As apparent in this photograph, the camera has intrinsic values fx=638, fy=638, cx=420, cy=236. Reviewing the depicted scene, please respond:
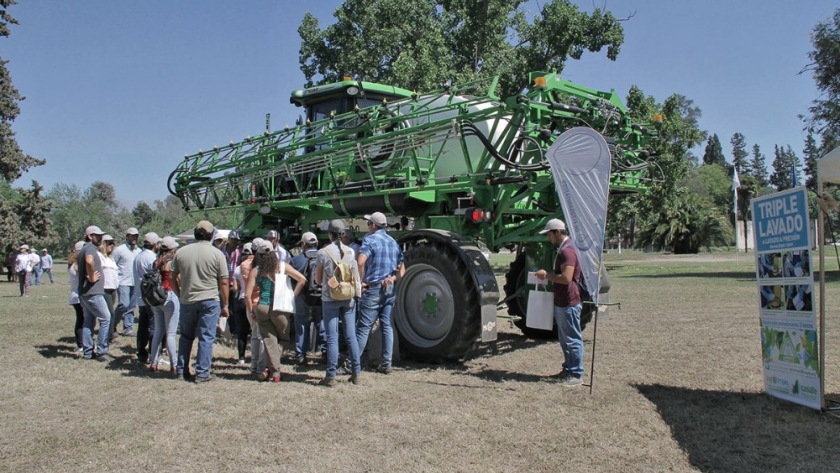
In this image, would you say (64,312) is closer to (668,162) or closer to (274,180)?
(274,180)

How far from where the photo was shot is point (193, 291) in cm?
679

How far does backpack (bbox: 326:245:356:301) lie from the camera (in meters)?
6.56

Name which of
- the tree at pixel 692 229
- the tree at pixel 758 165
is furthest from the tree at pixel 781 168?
the tree at pixel 692 229

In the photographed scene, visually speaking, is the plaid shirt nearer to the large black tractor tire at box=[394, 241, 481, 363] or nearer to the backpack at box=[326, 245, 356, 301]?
the backpack at box=[326, 245, 356, 301]

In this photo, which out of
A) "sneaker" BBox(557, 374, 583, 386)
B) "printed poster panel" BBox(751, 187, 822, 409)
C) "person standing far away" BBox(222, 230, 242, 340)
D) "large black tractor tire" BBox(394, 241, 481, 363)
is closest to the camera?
→ "printed poster panel" BBox(751, 187, 822, 409)

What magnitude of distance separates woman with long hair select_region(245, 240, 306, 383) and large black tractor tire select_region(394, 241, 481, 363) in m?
1.49

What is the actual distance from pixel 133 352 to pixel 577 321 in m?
6.21

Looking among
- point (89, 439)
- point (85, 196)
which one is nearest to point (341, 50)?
point (89, 439)

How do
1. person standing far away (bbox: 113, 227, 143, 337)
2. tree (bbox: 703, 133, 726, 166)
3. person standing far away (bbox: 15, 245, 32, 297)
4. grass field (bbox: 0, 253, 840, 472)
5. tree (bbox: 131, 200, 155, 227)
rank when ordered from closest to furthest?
grass field (bbox: 0, 253, 840, 472)
person standing far away (bbox: 113, 227, 143, 337)
person standing far away (bbox: 15, 245, 32, 297)
tree (bbox: 131, 200, 155, 227)
tree (bbox: 703, 133, 726, 166)

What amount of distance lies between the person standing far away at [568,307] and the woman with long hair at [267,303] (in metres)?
2.81

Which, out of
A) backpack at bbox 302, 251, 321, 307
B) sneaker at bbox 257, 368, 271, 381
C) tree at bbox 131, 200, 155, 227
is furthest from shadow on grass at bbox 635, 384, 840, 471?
tree at bbox 131, 200, 155, 227

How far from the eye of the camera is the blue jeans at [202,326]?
6852 millimetres

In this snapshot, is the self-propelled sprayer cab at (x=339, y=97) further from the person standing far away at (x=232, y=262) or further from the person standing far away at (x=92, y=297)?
the person standing far away at (x=92, y=297)

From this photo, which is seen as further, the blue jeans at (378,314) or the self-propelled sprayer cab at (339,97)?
the self-propelled sprayer cab at (339,97)
